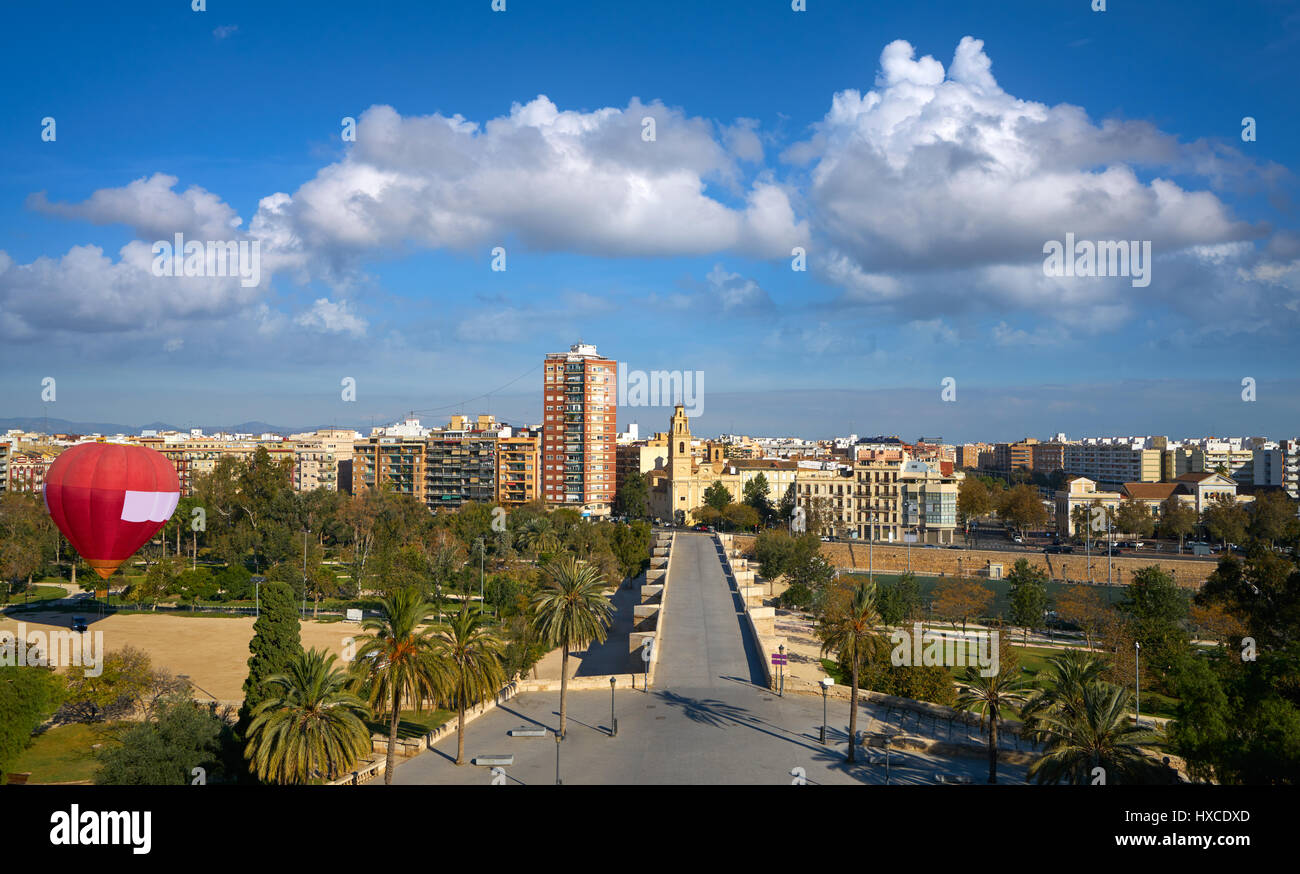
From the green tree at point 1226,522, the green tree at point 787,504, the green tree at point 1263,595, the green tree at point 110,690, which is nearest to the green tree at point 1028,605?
the green tree at point 1263,595

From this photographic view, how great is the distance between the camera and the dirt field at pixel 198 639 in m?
29.7

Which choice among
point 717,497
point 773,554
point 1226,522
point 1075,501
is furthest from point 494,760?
point 1075,501

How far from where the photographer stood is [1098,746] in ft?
48.2

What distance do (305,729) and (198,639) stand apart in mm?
26080

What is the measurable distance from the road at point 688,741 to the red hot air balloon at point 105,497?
48.4 ft

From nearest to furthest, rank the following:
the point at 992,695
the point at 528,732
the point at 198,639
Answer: the point at 992,695 → the point at 528,732 → the point at 198,639

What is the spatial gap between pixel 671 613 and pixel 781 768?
60.3 feet

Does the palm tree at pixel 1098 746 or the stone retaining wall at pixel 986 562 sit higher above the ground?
the palm tree at pixel 1098 746

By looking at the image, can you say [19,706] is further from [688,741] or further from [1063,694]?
[1063,694]

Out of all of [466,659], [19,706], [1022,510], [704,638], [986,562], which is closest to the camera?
[466,659]

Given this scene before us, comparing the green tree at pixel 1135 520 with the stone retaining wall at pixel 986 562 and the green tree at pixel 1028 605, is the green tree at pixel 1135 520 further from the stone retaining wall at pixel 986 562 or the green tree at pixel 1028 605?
the green tree at pixel 1028 605

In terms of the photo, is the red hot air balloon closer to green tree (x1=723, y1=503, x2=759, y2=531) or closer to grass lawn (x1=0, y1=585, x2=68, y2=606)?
grass lawn (x1=0, y1=585, x2=68, y2=606)

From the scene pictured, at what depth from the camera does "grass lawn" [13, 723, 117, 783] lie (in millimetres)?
20031

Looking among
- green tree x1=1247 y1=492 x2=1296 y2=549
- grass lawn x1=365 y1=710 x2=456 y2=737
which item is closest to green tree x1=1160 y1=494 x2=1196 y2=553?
green tree x1=1247 y1=492 x2=1296 y2=549
